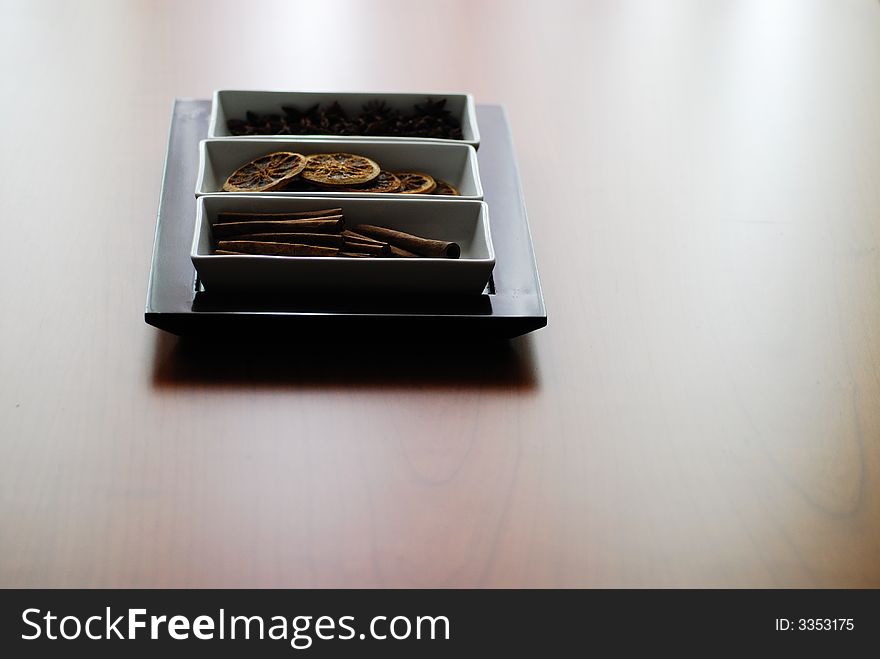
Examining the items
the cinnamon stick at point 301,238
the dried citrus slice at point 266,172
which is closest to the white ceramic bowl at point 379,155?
the dried citrus slice at point 266,172

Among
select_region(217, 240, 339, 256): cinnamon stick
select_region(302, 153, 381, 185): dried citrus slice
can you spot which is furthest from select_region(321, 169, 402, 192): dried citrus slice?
select_region(217, 240, 339, 256): cinnamon stick

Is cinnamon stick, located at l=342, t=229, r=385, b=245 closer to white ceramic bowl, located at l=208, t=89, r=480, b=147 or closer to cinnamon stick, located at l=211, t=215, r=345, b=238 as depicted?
cinnamon stick, located at l=211, t=215, r=345, b=238

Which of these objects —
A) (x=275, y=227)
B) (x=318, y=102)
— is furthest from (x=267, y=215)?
(x=318, y=102)

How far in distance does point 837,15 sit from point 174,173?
1285 millimetres

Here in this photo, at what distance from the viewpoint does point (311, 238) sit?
2.74ft

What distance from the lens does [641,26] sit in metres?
1.46

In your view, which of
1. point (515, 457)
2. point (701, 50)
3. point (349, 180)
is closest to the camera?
point (515, 457)

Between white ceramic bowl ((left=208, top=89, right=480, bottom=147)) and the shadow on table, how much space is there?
34cm

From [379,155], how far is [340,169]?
6cm

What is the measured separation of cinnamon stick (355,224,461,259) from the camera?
0.85 meters
